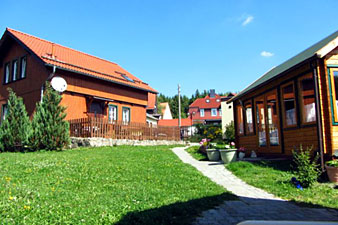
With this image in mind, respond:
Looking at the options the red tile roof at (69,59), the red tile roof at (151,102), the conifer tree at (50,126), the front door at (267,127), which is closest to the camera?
the front door at (267,127)

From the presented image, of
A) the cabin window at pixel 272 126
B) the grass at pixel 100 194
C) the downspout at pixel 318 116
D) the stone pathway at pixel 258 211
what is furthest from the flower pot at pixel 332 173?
the cabin window at pixel 272 126

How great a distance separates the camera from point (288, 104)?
10531 mm

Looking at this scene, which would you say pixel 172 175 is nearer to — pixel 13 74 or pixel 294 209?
pixel 294 209

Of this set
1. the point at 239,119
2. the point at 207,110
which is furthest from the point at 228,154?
the point at 207,110

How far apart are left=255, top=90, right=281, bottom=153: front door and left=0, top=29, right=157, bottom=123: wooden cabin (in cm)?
1136

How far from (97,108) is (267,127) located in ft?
42.4

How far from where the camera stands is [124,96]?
2230 cm

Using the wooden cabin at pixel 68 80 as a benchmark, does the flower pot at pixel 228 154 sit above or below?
below

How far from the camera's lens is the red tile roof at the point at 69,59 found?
18.1 m

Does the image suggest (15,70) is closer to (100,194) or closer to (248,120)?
(248,120)

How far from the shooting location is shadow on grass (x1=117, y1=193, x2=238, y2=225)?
12.9ft

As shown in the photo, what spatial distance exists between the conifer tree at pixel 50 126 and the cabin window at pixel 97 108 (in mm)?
6262

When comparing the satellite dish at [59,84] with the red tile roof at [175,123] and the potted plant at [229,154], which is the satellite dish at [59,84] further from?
the red tile roof at [175,123]

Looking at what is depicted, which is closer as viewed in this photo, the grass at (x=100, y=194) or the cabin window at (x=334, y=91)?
the grass at (x=100, y=194)
